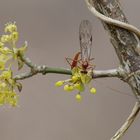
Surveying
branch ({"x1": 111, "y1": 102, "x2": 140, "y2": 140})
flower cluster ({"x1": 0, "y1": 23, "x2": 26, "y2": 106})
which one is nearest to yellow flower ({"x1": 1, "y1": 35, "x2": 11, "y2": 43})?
flower cluster ({"x1": 0, "y1": 23, "x2": 26, "y2": 106})


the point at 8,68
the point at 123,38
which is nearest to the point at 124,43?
the point at 123,38

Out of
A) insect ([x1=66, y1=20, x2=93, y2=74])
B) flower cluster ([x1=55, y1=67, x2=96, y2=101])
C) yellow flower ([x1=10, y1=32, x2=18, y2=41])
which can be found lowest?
flower cluster ([x1=55, y1=67, x2=96, y2=101])

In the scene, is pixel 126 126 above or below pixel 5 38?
below

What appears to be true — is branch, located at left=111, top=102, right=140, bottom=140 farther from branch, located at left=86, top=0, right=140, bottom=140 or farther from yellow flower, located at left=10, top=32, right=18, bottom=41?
yellow flower, located at left=10, top=32, right=18, bottom=41

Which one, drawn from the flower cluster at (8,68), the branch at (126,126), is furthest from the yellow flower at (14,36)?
the branch at (126,126)

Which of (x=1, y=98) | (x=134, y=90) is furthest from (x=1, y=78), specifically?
(x=134, y=90)

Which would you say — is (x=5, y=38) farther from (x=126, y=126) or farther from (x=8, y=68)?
(x=126, y=126)

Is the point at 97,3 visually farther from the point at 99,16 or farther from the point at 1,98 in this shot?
the point at 1,98
